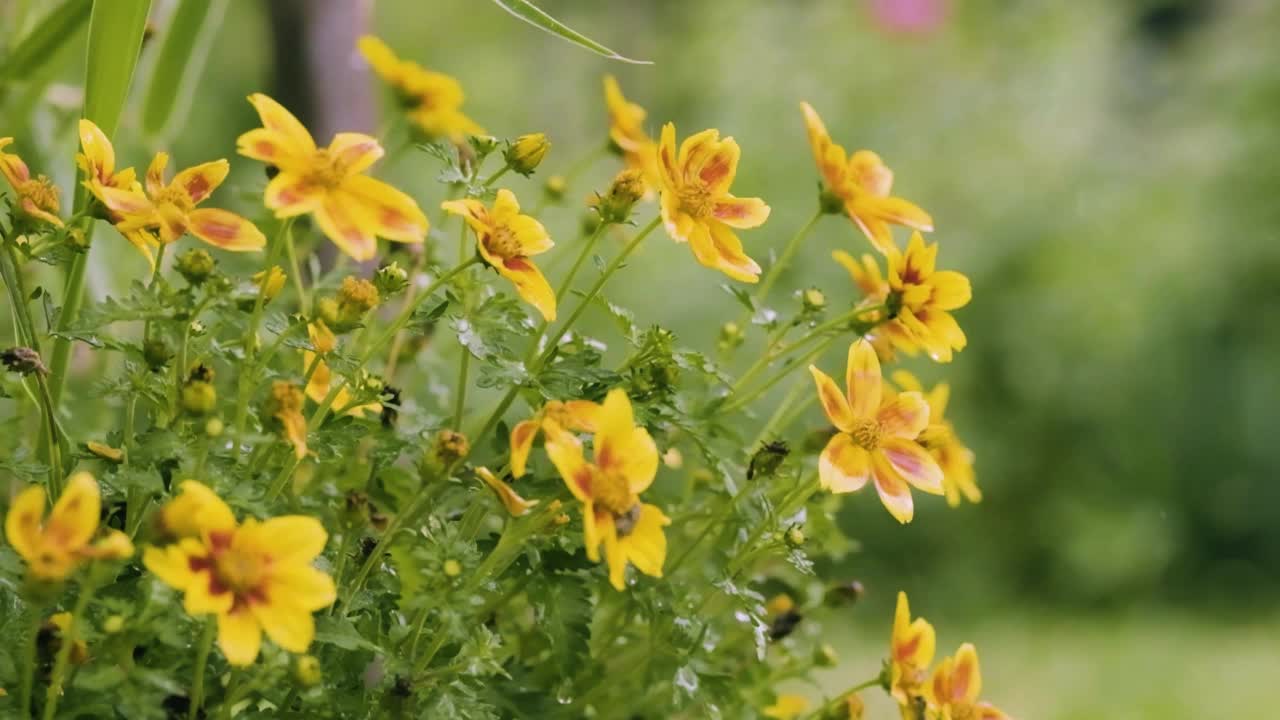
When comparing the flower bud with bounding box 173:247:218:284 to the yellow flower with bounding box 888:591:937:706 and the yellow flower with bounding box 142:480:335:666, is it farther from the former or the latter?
the yellow flower with bounding box 888:591:937:706

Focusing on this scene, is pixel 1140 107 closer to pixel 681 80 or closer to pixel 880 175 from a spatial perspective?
pixel 681 80

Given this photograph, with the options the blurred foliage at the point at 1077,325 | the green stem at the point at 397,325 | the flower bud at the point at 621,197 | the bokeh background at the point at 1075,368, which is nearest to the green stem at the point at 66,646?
the green stem at the point at 397,325

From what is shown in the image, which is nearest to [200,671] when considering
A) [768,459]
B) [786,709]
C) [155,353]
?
[155,353]

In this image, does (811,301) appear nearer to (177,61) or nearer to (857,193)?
(857,193)

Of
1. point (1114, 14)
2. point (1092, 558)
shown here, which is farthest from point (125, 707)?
point (1114, 14)

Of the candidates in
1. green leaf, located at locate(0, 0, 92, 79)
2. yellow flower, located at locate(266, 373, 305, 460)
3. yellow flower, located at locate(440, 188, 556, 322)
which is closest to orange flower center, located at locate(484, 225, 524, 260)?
yellow flower, located at locate(440, 188, 556, 322)

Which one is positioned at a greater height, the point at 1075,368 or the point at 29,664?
the point at 1075,368

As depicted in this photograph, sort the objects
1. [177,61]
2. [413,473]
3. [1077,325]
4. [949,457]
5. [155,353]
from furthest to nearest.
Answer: [1077,325]
[177,61]
[949,457]
[413,473]
[155,353]
